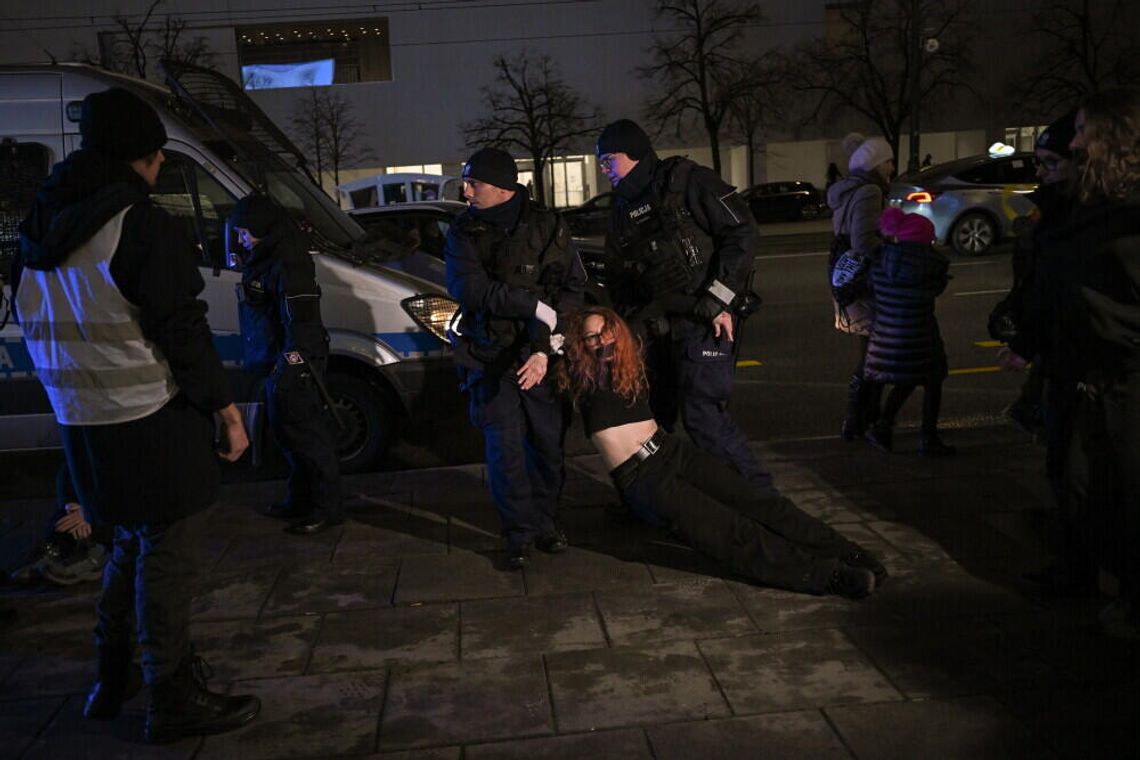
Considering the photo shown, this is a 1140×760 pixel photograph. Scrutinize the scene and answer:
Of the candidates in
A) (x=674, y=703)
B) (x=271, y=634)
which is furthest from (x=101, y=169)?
(x=674, y=703)

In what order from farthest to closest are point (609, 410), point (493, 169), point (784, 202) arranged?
point (784, 202), point (493, 169), point (609, 410)

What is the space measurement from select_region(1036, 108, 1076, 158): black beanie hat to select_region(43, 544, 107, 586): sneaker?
175 inches

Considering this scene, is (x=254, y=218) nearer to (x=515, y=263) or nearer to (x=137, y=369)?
(x=515, y=263)

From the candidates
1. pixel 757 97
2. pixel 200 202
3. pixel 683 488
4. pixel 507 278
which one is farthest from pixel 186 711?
pixel 757 97

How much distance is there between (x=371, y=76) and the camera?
131 ft

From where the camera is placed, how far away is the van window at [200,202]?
6.67 metres

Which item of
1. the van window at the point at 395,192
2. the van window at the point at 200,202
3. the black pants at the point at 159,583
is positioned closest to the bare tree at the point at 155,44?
the van window at the point at 395,192

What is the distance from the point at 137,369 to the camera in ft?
11.3

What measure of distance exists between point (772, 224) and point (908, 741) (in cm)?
3228

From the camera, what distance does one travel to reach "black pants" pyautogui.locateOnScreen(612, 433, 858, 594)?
14.7 ft

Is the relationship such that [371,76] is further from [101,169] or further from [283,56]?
[101,169]

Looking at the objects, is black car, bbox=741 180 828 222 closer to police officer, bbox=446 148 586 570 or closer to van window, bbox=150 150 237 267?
van window, bbox=150 150 237 267

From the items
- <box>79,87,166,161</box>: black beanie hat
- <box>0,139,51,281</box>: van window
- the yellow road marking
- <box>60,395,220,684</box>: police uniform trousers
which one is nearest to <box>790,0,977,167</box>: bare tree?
the yellow road marking

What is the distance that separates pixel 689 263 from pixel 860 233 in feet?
6.15
